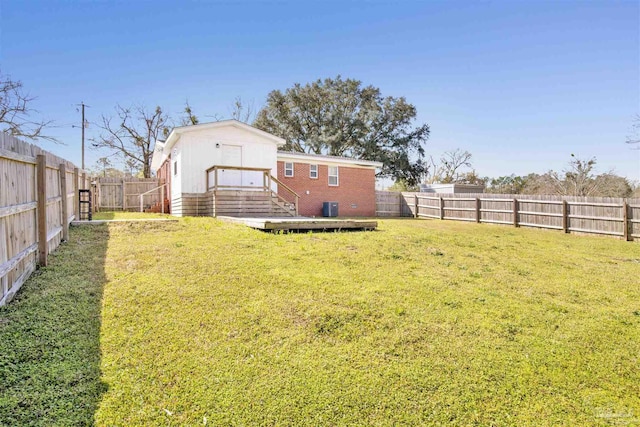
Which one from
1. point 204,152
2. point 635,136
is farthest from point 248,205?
point 635,136

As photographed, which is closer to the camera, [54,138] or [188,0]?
[188,0]

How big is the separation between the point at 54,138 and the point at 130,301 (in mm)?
23043

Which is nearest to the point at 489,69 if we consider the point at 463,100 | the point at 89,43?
the point at 463,100

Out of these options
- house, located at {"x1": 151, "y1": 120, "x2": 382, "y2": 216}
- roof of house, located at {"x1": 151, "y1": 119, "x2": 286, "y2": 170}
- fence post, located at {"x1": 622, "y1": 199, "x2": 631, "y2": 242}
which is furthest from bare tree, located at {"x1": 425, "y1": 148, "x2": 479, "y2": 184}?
roof of house, located at {"x1": 151, "y1": 119, "x2": 286, "y2": 170}

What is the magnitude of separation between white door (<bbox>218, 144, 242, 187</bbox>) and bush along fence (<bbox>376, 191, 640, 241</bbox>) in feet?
37.8

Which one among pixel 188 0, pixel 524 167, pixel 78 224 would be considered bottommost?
pixel 78 224

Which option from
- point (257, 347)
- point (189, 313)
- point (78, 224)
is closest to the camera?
point (257, 347)

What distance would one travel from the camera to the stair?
12.7 metres

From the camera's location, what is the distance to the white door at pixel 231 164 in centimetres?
1428

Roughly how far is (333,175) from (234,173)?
7100mm

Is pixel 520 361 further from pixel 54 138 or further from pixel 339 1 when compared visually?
pixel 54 138

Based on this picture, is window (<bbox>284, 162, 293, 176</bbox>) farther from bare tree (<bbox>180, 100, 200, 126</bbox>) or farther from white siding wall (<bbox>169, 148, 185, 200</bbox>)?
bare tree (<bbox>180, 100, 200, 126</bbox>)

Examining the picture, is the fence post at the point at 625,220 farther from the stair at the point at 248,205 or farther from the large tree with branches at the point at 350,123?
the large tree with branches at the point at 350,123

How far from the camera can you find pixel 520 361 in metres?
3.25
